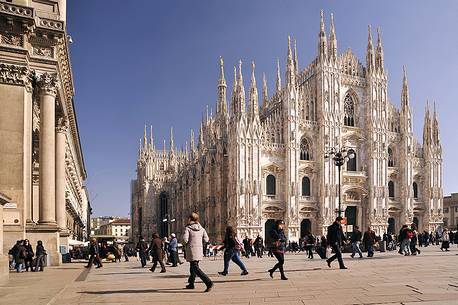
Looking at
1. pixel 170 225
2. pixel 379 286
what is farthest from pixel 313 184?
pixel 379 286

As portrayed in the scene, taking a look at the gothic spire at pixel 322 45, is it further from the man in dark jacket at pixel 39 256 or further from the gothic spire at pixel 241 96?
the man in dark jacket at pixel 39 256

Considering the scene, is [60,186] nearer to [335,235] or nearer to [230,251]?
[230,251]

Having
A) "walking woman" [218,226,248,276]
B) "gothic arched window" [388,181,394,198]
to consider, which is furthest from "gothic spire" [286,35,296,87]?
"walking woman" [218,226,248,276]

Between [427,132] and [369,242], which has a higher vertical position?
[427,132]

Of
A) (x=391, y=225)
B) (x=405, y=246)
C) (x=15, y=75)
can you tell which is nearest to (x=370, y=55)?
(x=391, y=225)

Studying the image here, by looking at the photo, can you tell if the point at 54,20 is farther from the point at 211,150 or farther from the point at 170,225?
the point at 170,225

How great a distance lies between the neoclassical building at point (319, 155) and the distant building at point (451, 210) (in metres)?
31.2

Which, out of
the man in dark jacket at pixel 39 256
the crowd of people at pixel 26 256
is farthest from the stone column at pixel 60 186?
the man in dark jacket at pixel 39 256

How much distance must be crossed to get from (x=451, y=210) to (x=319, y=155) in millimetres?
46566

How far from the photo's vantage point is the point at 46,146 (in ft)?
64.8

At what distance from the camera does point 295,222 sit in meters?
49.6

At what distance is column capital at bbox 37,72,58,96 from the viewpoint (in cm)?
1961

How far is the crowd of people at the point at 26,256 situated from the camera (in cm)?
1636

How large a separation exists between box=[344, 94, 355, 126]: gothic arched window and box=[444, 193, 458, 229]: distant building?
133 feet
